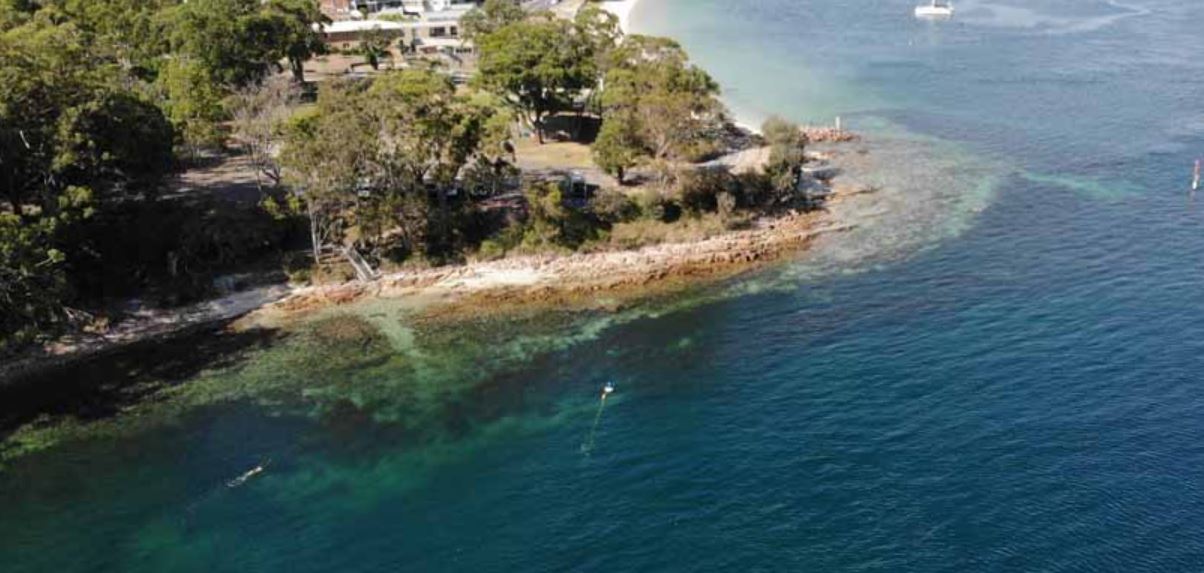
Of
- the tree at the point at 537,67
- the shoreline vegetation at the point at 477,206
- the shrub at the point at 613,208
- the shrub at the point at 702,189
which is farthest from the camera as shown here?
the tree at the point at 537,67

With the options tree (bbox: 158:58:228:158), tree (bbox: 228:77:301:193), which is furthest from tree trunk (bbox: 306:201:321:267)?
tree (bbox: 158:58:228:158)

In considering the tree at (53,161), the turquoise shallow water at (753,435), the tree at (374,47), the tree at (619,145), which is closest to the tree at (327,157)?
the turquoise shallow water at (753,435)

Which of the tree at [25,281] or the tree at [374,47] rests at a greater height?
the tree at [374,47]

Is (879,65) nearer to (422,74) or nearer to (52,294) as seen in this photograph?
(422,74)

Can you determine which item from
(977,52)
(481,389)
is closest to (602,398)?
(481,389)

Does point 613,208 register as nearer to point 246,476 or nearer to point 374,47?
point 246,476

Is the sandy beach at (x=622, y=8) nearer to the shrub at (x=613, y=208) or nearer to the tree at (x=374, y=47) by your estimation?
the tree at (x=374, y=47)
